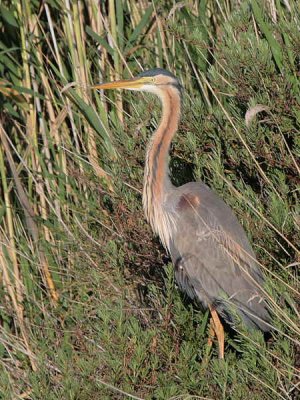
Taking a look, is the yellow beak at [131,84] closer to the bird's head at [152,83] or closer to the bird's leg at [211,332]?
the bird's head at [152,83]

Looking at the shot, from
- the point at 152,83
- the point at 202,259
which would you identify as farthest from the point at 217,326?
the point at 152,83

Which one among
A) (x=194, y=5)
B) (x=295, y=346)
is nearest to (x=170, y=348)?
(x=295, y=346)

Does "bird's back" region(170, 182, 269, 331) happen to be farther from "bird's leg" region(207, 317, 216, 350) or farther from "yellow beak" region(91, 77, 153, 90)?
"yellow beak" region(91, 77, 153, 90)

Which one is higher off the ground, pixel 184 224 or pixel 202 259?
pixel 184 224

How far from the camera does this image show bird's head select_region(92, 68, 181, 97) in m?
3.57

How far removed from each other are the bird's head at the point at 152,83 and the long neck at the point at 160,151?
0.06 ft

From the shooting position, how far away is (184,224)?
12.0ft

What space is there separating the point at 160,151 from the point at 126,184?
9.5 inches

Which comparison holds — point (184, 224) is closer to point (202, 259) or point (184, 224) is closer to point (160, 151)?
point (202, 259)

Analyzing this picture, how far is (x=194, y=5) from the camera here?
160 inches

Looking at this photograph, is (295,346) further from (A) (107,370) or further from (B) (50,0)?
(B) (50,0)

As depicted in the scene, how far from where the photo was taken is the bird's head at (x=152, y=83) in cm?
357

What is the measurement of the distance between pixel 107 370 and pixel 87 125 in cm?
135

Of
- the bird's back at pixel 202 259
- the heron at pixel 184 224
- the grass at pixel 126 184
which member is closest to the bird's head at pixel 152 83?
the heron at pixel 184 224
